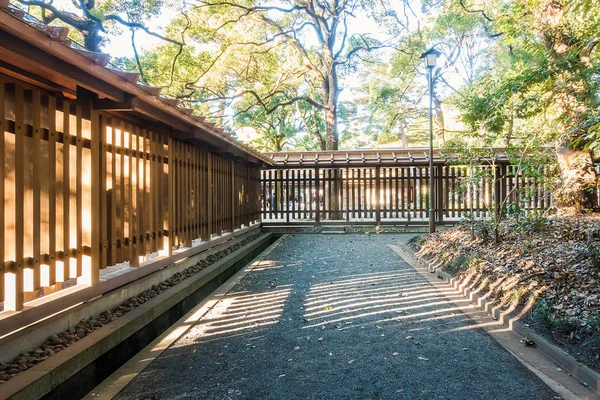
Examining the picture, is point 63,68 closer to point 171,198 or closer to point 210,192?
point 171,198

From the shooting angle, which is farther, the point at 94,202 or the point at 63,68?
the point at 94,202

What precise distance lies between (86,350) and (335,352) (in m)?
2.17

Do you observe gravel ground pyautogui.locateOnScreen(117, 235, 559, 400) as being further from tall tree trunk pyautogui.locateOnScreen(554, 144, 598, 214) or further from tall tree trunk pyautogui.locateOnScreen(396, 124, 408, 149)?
tall tree trunk pyautogui.locateOnScreen(396, 124, 408, 149)

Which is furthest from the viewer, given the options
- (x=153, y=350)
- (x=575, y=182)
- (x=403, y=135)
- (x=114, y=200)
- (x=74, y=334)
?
(x=403, y=135)

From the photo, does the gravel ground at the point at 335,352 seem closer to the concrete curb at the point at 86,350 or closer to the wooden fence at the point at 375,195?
the concrete curb at the point at 86,350

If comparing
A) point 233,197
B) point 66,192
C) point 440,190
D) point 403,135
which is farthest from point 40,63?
point 403,135

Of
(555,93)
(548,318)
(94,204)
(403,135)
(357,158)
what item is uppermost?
(403,135)

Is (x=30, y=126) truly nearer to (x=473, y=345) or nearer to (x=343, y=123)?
(x=473, y=345)

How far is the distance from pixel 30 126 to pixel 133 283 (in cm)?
222

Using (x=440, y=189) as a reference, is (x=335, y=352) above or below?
below

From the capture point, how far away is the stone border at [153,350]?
122 inches

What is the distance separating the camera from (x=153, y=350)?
3.92m

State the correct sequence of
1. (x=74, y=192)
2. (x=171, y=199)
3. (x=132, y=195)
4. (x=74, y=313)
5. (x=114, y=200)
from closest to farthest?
(x=74, y=313) < (x=74, y=192) < (x=114, y=200) < (x=132, y=195) < (x=171, y=199)

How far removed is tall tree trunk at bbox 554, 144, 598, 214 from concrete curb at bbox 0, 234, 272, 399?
7.47 meters
